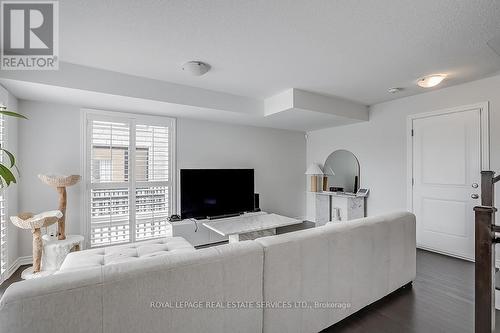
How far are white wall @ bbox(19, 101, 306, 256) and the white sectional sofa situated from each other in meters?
1.55

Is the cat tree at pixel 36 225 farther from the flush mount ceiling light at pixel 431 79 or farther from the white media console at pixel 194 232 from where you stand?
the flush mount ceiling light at pixel 431 79

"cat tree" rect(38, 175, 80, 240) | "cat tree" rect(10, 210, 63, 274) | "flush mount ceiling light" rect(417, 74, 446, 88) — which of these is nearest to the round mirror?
"flush mount ceiling light" rect(417, 74, 446, 88)

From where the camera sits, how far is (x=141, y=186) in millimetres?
3637

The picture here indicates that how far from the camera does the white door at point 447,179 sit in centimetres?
306

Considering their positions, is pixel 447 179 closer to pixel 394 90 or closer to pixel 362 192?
pixel 362 192

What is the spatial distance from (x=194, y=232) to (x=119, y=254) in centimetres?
156

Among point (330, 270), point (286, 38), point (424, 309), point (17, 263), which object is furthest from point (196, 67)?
point (17, 263)

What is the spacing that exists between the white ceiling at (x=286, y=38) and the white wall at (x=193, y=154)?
115 centimetres

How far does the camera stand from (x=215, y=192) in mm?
3979

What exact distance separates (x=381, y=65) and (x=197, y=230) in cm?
326

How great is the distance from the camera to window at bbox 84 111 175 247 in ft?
10.9

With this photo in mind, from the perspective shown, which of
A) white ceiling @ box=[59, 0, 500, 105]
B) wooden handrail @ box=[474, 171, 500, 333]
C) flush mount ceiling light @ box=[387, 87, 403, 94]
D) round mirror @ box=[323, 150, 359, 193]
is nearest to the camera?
wooden handrail @ box=[474, 171, 500, 333]

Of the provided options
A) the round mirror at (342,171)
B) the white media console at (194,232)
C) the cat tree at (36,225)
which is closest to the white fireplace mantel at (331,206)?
the round mirror at (342,171)

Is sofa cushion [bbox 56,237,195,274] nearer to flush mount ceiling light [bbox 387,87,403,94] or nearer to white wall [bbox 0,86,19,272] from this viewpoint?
white wall [bbox 0,86,19,272]
